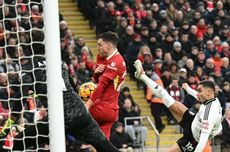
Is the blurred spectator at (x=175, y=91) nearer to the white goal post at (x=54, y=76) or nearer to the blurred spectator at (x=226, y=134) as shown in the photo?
the blurred spectator at (x=226, y=134)

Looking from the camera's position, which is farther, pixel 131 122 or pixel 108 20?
pixel 108 20

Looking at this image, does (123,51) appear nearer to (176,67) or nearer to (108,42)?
(176,67)

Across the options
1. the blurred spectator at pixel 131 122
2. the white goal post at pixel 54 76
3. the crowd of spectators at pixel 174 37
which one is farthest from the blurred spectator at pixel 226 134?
the white goal post at pixel 54 76

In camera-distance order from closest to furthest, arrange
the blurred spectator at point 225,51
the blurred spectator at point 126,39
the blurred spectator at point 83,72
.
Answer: the blurred spectator at point 83,72 → the blurred spectator at point 126,39 → the blurred spectator at point 225,51

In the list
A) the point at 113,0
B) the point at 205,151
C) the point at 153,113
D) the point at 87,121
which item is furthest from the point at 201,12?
the point at 87,121

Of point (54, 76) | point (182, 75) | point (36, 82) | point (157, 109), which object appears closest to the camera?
point (54, 76)

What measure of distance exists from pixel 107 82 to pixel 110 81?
64 mm

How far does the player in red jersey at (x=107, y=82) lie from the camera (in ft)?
38.2

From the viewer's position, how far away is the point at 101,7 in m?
23.0

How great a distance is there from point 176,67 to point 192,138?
8.48 metres

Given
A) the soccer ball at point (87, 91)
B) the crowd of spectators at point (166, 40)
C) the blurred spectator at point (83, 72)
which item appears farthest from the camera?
the crowd of spectators at point (166, 40)

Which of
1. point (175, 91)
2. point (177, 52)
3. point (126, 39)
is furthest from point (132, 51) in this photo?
point (175, 91)

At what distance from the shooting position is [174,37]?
75.0 feet

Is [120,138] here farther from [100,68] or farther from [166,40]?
[100,68]
